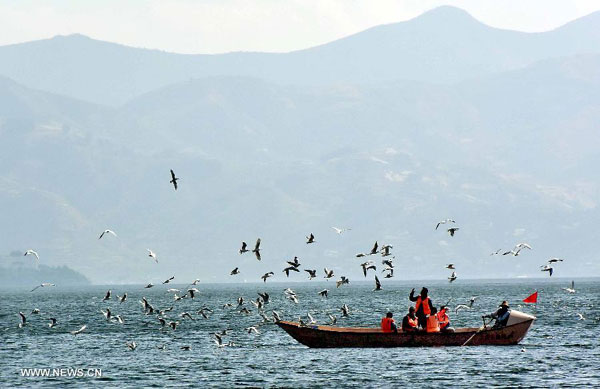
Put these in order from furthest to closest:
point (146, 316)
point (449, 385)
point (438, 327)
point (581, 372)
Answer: point (146, 316)
point (438, 327)
point (581, 372)
point (449, 385)

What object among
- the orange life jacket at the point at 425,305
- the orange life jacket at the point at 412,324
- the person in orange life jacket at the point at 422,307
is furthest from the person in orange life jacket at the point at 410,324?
the orange life jacket at the point at 425,305

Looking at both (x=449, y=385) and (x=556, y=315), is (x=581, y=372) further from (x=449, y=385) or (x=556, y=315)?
(x=556, y=315)

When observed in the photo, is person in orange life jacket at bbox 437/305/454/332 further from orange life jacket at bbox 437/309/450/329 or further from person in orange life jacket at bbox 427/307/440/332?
person in orange life jacket at bbox 427/307/440/332

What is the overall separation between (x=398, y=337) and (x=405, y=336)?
435 mm

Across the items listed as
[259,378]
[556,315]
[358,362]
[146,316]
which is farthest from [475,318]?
[259,378]

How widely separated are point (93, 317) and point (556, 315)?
50463 millimetres

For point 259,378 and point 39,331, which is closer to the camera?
point 259,378

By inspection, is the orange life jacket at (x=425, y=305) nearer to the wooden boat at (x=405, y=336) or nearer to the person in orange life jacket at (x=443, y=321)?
the wooden boat at (x=405, y=336)

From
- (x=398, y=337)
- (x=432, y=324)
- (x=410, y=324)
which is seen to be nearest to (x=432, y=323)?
(x=432, y=324)

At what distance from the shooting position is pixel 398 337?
70.8 m

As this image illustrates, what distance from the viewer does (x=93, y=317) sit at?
131 metres

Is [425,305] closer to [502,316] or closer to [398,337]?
[398,337]

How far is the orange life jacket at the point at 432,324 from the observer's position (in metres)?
71.3

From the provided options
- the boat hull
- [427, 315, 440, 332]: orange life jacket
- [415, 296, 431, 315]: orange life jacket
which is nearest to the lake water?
the boat hull
